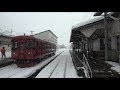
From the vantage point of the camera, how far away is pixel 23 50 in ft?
57.4

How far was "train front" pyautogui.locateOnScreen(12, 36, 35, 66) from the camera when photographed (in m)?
17.4

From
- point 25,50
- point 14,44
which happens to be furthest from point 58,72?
point 14,44

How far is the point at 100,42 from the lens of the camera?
1897 cm

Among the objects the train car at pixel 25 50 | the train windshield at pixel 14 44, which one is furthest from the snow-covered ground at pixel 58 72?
the train windshield at pixel 14 44

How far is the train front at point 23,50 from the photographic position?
684 inches

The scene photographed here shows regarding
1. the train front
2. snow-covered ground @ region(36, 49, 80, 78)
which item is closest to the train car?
the train front

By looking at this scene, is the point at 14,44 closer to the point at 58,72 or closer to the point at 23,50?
the point at 23,50

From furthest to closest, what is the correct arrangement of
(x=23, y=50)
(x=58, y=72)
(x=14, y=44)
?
(x=14, y=44) < (x=23, y=50) < (x=58, y=72)

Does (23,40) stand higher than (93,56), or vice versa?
(23,40)

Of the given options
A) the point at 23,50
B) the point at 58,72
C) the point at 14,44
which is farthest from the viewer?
the point at 14,44
